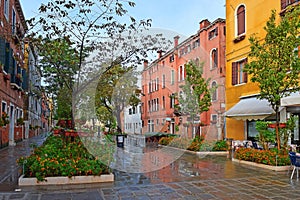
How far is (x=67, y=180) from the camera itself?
7590 mm

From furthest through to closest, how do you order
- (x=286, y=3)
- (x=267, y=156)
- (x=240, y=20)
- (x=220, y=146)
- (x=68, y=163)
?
(x=240, y=20), (x=220, y=146), (x=286, y=3), (x=267, y=156), (x=68, y=163)

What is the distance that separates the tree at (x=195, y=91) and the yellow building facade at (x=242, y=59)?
1.44 m

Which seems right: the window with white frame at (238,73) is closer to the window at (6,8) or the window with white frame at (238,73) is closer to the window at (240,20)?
the window at (240,20)

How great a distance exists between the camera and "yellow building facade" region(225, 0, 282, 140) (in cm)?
1509

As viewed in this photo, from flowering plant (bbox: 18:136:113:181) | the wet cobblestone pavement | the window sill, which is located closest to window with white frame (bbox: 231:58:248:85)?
the window sill

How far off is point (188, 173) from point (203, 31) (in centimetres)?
1863

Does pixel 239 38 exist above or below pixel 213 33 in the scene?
below

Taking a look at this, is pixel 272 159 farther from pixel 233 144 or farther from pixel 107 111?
pixel 107 111

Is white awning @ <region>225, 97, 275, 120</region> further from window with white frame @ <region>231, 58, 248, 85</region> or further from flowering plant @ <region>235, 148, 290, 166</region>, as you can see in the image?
flowering plant @ <region>235, 148, 290, 166</region>

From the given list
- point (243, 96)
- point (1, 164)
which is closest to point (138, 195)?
point (1, 164)

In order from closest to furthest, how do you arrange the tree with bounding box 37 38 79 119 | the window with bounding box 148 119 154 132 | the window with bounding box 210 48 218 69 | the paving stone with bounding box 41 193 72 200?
the paving stone with bounding box 41 193 72 200 < the tree with bounding box 37 38 79 119 < the window with bounding box 210 48 218 69 < the window with bounding box 148 119 154 132

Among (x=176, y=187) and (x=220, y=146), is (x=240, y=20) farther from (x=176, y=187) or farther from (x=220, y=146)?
(x=176, y=187)

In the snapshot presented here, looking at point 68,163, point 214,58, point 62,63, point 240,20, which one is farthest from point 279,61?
point 214,58

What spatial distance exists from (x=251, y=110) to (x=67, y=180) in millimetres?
9530
